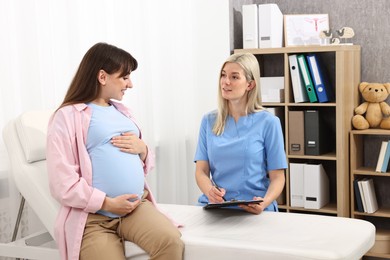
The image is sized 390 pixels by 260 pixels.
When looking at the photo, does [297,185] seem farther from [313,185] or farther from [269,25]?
[269,25]

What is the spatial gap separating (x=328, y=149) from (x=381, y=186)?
1.30ft

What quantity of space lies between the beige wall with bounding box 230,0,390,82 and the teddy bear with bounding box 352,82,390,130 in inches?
5.8

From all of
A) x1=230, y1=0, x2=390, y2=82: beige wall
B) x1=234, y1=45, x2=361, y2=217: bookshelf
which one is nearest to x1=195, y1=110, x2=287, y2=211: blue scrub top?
x1=234, y1=45, x2=361, y2=217: bookshelf

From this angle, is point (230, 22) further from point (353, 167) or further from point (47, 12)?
point (47, 12)

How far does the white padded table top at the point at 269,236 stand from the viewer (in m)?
1.80

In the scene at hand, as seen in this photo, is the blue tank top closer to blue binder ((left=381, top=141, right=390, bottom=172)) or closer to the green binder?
the green binder

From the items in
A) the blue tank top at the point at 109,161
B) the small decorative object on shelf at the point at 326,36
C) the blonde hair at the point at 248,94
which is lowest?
the blue tank top at the point at 109,161

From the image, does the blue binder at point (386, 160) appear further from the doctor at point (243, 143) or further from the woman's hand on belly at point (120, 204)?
the woman's hand on belly at point (120, 204)

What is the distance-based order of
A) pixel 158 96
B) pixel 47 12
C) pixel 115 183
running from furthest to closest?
1. pixel 158 96
2. pixel 47 12
3. pixel 115 183

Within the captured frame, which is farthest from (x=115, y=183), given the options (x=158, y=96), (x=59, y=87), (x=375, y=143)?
(x=375, y=143)

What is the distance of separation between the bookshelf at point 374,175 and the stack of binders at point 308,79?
11.4 inches

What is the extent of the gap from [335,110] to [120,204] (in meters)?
2.04

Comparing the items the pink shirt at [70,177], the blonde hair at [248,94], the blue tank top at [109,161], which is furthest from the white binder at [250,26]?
the pink shirt at [70,177]

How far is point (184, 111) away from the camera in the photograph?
3523mm
